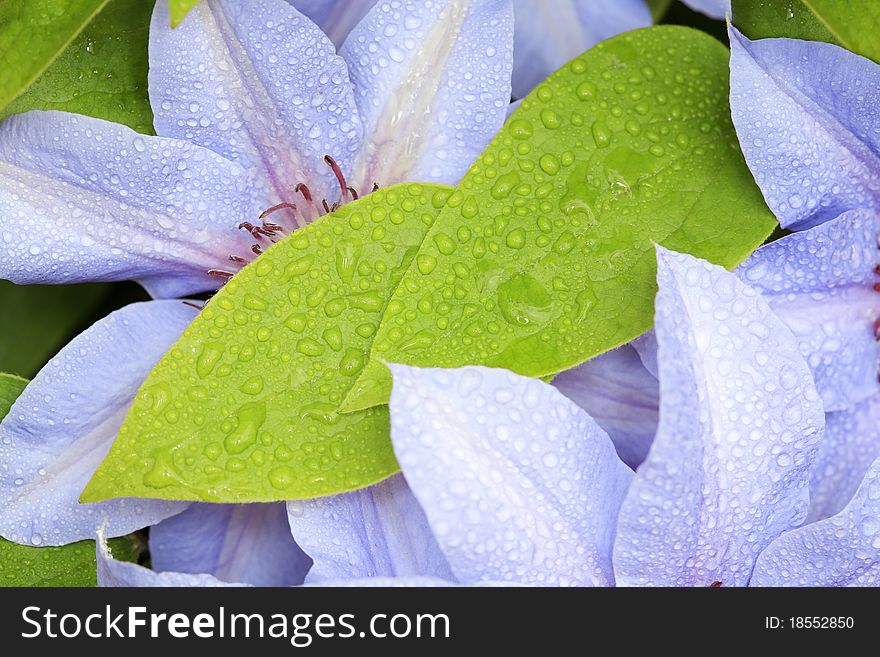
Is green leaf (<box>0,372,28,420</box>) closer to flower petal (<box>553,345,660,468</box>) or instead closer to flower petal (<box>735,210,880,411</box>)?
flower petal (<box>553,345,660,468</box>)

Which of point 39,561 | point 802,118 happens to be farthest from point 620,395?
point 39,561

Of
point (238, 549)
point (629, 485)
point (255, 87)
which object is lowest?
point (238, 549)

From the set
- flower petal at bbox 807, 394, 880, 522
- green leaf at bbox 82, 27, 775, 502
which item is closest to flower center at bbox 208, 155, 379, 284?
green leaf at bbox 82, 27, 775, 502

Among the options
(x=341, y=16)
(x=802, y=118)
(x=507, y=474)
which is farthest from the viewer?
(x=341, y=16)

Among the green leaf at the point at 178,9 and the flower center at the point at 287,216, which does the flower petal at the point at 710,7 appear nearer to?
the flower center at the point at 287,216

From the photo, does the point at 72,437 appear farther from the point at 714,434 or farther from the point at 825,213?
the point at 825,213

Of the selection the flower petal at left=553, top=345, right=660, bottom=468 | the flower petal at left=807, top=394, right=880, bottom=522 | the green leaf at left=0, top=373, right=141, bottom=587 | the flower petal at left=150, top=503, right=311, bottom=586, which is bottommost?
the flower petal at left=150, top=503, right=311, bottom=586
